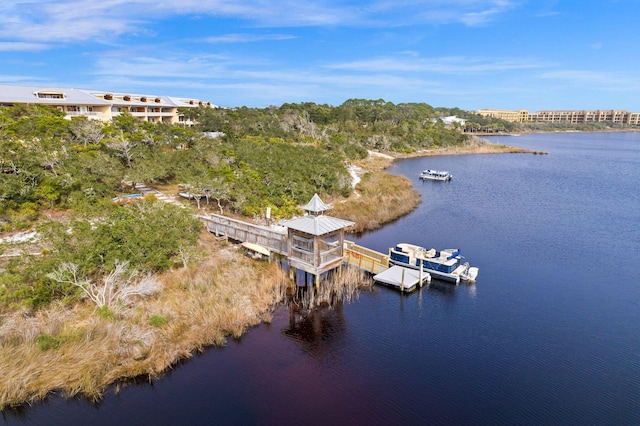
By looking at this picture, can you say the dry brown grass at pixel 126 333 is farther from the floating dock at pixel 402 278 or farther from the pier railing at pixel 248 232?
the floating dock at pixel 402 278

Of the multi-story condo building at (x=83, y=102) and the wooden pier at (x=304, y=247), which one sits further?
the multi-story condo building at (x=83, y=102)

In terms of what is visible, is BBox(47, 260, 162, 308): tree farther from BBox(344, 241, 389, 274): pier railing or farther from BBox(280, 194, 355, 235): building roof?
BBox(344, 241, 389, 274): pier railing

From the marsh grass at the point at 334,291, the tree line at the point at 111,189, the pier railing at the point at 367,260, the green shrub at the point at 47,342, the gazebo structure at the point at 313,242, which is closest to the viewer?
the green shrub at the point at 47,342

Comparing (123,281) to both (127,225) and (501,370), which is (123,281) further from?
(501,370)

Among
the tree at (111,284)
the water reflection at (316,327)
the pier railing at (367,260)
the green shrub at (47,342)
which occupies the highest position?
the tree at (111,284)

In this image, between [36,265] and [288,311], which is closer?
[36,265]

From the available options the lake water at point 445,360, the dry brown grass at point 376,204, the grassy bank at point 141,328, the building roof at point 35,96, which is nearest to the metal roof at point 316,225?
the grassy bank at point 141,328

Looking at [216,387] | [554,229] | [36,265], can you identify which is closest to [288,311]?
[216,387]
